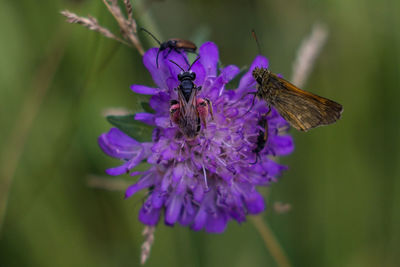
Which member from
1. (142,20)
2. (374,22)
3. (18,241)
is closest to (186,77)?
(142,20)

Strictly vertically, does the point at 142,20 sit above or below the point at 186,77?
above

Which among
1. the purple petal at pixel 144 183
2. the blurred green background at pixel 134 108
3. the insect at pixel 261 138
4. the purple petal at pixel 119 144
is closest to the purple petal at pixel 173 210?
the purple petal at pixel 144 183

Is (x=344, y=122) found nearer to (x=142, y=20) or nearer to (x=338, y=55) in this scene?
(x=338, y=55)

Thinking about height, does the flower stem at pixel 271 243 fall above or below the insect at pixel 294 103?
below

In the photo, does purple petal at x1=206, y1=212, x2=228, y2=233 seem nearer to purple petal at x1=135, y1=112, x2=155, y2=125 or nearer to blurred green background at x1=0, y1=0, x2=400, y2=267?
purple petal at x1=135, y1=112, x2=155, y2=125

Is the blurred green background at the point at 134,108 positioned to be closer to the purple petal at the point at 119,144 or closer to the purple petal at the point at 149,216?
the purple petal at the point at 119,144

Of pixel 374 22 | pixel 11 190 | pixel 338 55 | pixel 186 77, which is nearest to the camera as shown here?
pixel 186 77
